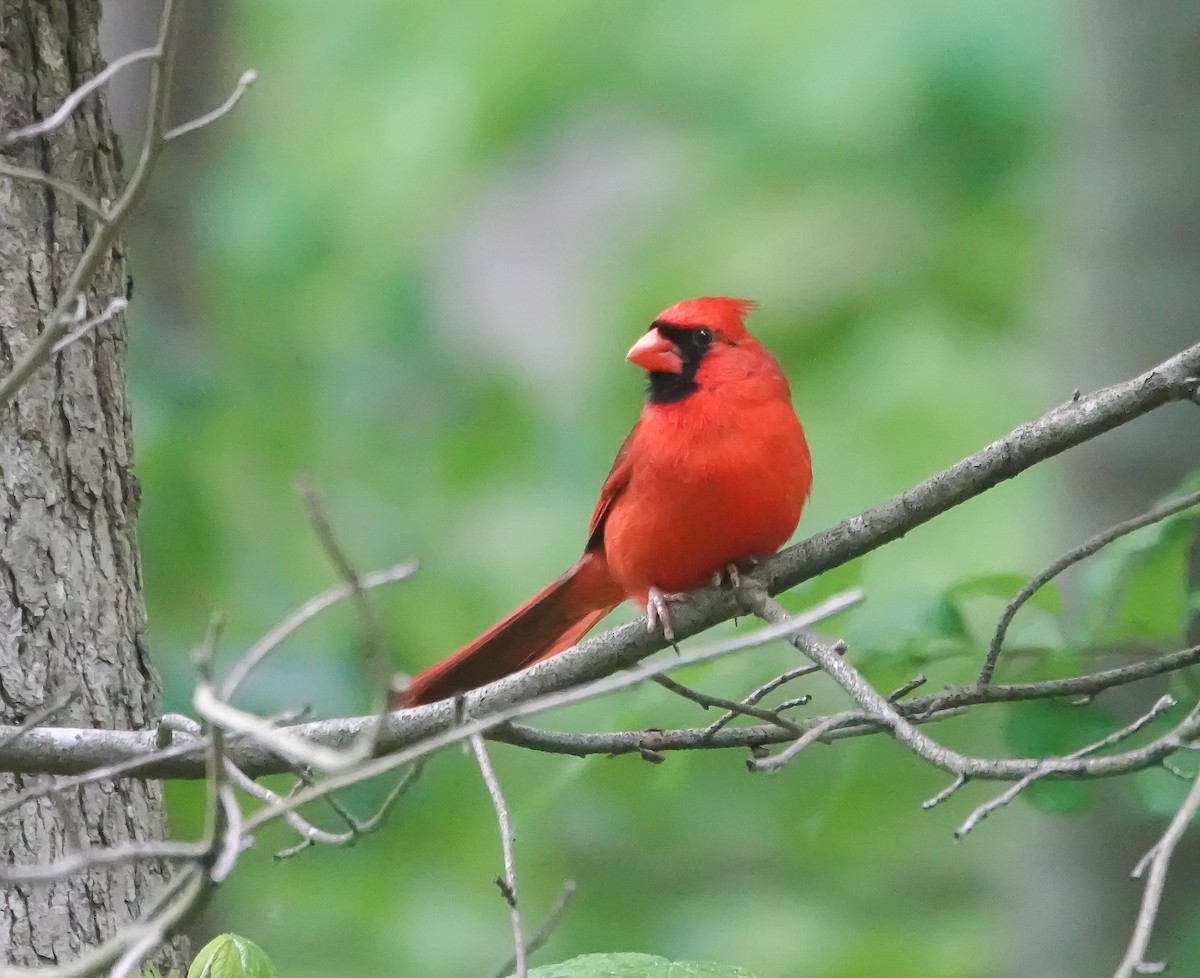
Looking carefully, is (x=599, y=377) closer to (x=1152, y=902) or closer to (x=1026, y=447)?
(x=1026, y=447)

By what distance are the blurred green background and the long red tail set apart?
0.57 metres

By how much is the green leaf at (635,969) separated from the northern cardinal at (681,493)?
26.0 inches

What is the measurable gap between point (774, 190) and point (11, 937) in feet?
14.2

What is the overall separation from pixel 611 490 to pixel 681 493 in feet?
1.00

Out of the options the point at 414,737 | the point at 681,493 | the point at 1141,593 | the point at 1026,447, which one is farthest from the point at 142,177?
the point at 1141,593

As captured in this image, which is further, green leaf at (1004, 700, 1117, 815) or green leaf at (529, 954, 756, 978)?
green leaf at (1004, 700, 1117, 815)

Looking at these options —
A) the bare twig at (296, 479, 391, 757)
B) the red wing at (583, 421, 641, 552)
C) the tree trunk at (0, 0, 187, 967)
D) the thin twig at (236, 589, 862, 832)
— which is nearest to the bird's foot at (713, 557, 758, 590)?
the red wing at (583, 421, 641, 552)

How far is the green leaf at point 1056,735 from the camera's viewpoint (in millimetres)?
2289

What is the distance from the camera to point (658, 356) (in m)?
3.03

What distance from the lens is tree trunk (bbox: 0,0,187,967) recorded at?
2166 millimetres

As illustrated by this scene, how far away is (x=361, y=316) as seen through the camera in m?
5.33

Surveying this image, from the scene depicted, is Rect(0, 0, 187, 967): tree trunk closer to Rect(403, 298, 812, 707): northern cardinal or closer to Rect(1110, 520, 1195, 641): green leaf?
Rect(403, 298, 812, 707): northern cardinal

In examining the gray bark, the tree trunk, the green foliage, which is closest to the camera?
the tree trunk

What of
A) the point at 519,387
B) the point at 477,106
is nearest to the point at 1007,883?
the point at 519,387
